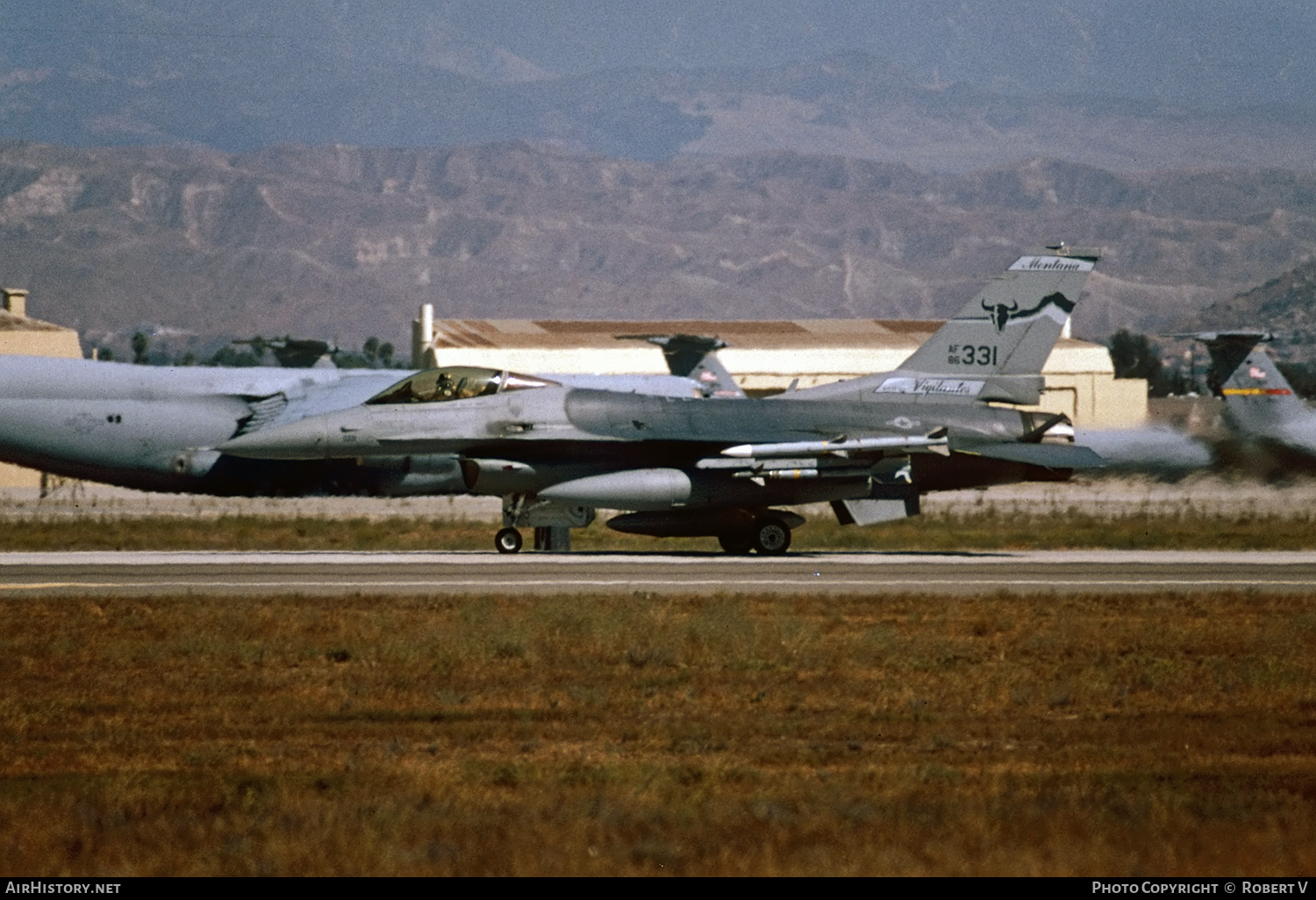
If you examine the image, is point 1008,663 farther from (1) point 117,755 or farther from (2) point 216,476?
(2) point 216,476

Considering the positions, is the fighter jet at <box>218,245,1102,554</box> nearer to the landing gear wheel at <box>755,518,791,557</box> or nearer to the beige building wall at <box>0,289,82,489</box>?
the landing gear wheel at <box>755,518,791,557</box>

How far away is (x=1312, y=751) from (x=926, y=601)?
26.6 ft

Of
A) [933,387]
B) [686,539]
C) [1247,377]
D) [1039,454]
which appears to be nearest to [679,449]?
[933,387]

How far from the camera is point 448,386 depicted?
2667cm

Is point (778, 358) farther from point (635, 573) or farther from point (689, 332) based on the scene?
point (635, 573)

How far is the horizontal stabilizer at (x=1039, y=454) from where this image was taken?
Result: 26859 millimetres

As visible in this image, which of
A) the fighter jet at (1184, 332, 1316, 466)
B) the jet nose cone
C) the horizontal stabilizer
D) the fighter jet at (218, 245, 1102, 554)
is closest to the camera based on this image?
the jet nose cone

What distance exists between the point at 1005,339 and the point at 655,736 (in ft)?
58.6

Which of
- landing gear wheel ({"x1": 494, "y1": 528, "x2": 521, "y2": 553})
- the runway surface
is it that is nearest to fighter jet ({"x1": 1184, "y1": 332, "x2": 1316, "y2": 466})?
the runway surface

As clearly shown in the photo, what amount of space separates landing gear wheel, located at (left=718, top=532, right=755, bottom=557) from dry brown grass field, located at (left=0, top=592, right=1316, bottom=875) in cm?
763

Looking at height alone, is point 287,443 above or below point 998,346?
below

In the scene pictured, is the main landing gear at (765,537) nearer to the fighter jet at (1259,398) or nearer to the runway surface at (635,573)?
the runway surface at (635,573)

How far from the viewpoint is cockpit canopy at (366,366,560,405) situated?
2659 centimetres

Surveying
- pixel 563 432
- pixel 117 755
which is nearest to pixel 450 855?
pixel 117 755
